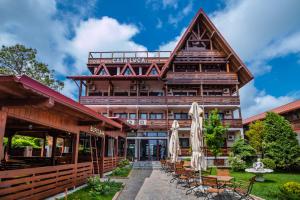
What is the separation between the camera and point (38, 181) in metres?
6.91

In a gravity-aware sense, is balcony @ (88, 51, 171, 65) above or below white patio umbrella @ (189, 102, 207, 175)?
above

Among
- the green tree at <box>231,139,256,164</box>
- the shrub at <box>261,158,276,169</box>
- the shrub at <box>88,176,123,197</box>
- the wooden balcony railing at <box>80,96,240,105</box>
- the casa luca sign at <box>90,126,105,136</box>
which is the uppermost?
the wooden balcony railing at <box>80,96,240,105</box>

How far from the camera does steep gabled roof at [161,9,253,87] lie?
998 inches

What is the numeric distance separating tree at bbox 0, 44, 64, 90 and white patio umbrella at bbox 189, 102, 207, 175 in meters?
22.4

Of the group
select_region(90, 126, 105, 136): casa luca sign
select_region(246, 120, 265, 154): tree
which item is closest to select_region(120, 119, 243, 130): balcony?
select_region(246, 120, 265, 154): tree

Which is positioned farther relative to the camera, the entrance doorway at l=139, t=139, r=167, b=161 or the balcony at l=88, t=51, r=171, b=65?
the balcony at l=88, t=51, r=171, b=65

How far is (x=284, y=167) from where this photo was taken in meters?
15.3

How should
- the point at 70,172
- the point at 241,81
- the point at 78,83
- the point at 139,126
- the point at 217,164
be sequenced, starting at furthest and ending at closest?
the point at 241,81 → the point at 78,83 → the point at 139,126 → the point at 217,164 → the point at 70,172

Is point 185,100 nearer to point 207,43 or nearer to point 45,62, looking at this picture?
point 207,43

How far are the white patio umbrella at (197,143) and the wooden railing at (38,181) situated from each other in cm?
482

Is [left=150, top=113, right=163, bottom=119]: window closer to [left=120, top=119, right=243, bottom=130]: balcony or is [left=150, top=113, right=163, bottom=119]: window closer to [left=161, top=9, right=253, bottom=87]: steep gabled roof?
[left=120, top=119, right=243, bottom=130]: balcony

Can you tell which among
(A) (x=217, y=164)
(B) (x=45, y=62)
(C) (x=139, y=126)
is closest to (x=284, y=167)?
(A) (x=217, y=164)

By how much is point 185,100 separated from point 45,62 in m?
17.4

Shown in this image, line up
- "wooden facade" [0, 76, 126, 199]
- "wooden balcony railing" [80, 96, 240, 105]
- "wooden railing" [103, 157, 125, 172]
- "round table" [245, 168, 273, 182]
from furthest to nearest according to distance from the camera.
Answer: "wooden balcony railing" [80, 96, 240, 105] < "wooden railing" [103, 157, 125, 172] < "round table" [245, 168, 273, 182] < "wooden facade" [0, 76, 126, 199]
